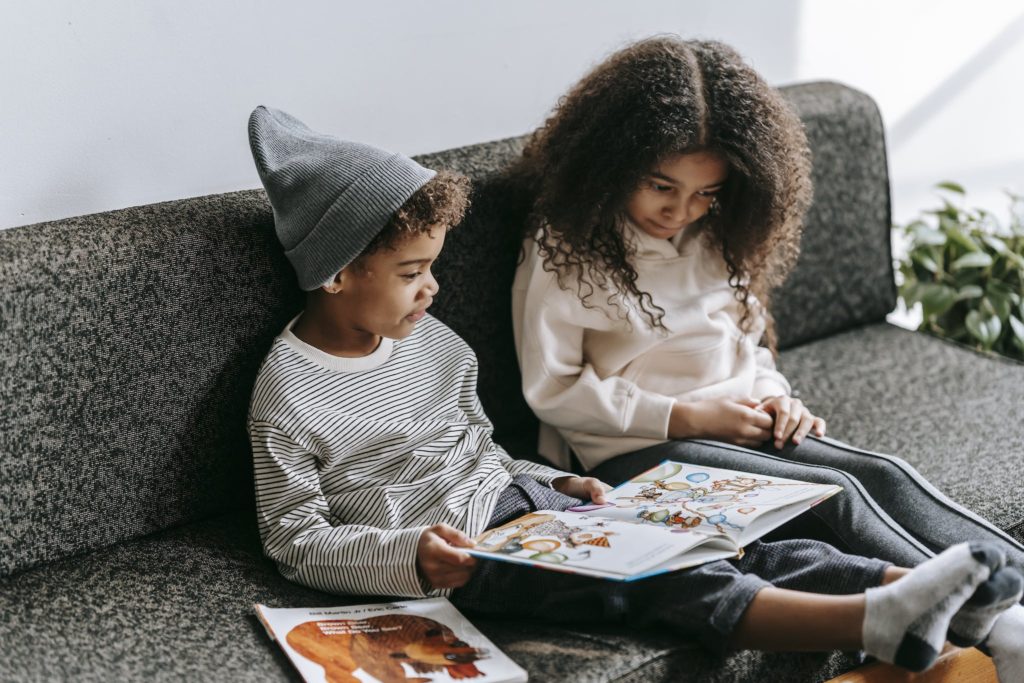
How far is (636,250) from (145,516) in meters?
0.80

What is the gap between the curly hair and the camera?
4.59ft

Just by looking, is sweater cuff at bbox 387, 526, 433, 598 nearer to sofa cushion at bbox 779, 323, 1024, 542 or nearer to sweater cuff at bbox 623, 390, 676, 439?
sweater cuff at bbox 623, 390, 676, 439

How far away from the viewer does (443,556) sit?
51.1 inches

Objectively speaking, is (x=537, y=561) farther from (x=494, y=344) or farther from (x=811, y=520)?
(x=494, y=344)

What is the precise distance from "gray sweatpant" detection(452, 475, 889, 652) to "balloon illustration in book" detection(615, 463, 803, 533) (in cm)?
6

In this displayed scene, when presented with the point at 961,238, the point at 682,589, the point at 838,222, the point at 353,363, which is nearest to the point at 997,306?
the point at 961,238

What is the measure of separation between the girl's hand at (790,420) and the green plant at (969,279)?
2.32 ft

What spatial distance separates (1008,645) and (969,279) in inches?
45.2

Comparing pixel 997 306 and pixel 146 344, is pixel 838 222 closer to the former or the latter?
pixel 997 306

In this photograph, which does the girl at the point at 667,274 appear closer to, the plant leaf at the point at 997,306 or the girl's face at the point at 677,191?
the girl's face at the point at 677,191

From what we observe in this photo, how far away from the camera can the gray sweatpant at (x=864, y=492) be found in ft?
4.62

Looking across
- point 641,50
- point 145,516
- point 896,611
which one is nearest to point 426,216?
point 641,50

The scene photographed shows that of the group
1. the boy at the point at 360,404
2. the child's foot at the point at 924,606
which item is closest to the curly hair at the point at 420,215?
the boy at the point at 360,404

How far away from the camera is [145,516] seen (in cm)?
149
